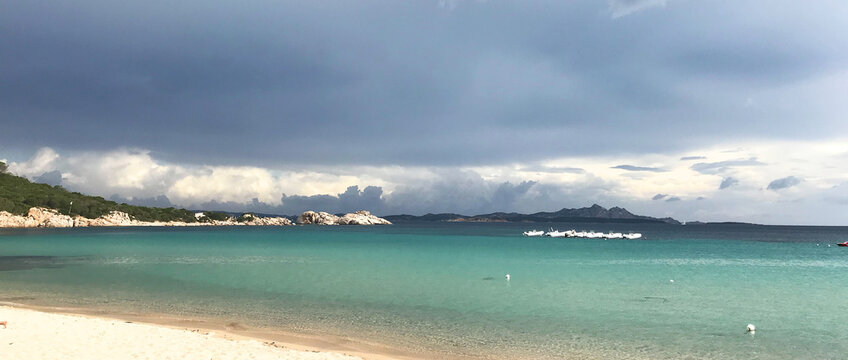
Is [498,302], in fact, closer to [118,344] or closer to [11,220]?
[118,344]

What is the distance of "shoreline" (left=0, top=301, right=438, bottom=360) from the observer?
1566 cm

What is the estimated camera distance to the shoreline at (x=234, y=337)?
15.7 metres

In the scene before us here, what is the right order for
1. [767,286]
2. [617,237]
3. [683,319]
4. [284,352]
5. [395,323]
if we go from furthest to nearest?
[617,237]
[767,286]
[683,319]
[395,323]
[284,352]

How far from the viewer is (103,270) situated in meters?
42.9

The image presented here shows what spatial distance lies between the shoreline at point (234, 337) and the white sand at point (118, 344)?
0.03m

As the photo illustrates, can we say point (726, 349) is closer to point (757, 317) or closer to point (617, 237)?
point (757, 317)

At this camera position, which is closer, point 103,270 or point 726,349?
point 726,349

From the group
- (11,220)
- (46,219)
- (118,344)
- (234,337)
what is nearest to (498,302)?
(234,337)

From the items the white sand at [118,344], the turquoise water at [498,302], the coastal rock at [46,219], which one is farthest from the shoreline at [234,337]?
the coastal rock at [46,219]

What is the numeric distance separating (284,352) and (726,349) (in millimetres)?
16267

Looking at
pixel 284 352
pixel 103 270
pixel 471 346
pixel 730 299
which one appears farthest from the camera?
pixel 103 270

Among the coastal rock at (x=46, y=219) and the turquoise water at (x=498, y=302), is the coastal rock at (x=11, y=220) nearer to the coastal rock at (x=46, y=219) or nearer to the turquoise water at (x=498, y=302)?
the coastal rock at (x=46, y=219)

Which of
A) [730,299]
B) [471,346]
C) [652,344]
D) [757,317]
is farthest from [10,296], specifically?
[730,299]

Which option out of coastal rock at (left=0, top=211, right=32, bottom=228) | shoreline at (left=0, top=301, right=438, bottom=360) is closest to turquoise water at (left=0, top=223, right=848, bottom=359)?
shoreline at (left=0, top=301, right=438, bottom=360)
